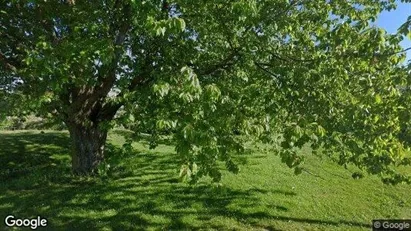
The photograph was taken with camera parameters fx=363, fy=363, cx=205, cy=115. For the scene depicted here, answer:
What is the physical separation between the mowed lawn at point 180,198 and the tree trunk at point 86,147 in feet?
1.15

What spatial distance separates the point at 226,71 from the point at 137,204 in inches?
150

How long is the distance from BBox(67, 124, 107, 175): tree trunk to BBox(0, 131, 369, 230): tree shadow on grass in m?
0.36

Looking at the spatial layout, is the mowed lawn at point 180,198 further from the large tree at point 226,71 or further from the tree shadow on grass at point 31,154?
the large tree at point 226,71

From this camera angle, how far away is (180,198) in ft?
30.0

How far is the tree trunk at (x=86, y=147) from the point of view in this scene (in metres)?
9.77

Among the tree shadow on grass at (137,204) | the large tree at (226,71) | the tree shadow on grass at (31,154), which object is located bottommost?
the tree shadow on grass at (137,204)


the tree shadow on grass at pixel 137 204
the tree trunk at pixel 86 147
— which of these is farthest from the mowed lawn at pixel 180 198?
the tree trunk at pixel 86 147

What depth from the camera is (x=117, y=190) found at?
9438mm

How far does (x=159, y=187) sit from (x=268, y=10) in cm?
568

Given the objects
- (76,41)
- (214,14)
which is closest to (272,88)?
(214,14)

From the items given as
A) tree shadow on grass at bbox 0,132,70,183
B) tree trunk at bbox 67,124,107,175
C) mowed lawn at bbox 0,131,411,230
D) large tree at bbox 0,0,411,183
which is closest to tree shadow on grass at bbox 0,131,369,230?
mowed lawn at bbox 0,131,411,230

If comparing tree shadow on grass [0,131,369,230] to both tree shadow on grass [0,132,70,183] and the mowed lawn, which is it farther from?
tree shadow on grass [0,132,70,183]

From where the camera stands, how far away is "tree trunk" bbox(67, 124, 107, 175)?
9.77 meters

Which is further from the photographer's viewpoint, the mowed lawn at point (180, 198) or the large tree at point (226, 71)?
the mowed lawn at point (180, 198)
